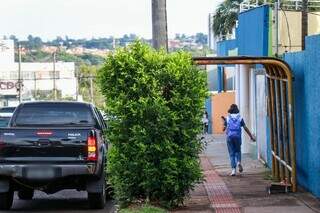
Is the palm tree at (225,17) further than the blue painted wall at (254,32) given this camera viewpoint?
Yes

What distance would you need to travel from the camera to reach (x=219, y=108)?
128 ft

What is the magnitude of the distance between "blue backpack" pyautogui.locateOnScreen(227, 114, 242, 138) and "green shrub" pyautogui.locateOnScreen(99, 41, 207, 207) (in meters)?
5.31

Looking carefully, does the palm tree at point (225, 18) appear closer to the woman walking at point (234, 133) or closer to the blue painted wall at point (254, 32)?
the blue painted wall at point (254, 32)

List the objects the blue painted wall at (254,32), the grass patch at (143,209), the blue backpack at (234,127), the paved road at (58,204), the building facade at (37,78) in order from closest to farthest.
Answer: the grass patch at (143,209) < the paved road at (58,204) < the blue backpack at (234,127) < the blue painted wall at (254,32) < the building facade at (37,78)

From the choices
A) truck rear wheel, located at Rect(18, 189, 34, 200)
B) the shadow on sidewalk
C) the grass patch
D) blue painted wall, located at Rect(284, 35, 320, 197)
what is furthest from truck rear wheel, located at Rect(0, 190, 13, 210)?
blue painted wall, located at Rect(284, 35, 320, 197)

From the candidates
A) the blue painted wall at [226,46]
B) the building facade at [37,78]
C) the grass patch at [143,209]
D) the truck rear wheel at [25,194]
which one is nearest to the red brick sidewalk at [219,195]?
the grass patch at [143,209]

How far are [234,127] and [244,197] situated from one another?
4254 millimetres

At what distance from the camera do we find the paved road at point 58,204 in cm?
1247

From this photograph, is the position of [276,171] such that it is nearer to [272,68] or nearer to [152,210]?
[272,68]

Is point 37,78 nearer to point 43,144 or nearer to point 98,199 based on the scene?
point 98,199

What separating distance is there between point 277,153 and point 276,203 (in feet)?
8.44

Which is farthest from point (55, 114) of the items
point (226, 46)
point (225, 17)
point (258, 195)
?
point (225, 17)

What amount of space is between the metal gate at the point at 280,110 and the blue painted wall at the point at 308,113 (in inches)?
10.5

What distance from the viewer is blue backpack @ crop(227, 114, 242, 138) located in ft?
53.3
